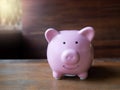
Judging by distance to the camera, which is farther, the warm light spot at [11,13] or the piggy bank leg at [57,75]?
the warm light spot at [11,13]

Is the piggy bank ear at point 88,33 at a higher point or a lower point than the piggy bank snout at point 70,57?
higher

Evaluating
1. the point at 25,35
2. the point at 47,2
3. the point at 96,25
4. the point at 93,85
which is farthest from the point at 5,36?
the point at 93,85

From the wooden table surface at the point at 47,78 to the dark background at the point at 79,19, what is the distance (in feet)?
3.30

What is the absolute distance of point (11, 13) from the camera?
1.78 meters

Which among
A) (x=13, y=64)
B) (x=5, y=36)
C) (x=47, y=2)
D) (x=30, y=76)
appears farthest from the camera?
(x=47, y=2)

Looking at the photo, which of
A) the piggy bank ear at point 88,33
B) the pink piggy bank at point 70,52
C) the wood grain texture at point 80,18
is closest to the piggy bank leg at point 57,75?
the pink piggy bank at point 70,52

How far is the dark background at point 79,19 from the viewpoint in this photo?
1767 mm

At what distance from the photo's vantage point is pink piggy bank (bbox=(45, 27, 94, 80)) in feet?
1.86

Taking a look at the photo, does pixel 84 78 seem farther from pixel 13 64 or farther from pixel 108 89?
pixel 13 64

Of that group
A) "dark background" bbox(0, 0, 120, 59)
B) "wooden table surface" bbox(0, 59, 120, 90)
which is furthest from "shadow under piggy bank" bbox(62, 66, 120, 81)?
"dark background" bbox(0, 0, 120, 59)

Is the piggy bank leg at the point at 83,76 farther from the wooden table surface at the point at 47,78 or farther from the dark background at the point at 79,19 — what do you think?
the dark background at the point at 79,19

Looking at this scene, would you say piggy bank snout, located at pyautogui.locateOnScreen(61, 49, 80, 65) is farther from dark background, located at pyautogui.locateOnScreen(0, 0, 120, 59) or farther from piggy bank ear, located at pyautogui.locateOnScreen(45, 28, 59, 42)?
dark background, located at pyautogui.locateOnScreen(0, 0, 120, 59)

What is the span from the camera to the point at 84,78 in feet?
2.02

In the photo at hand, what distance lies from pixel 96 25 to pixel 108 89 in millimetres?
1282
